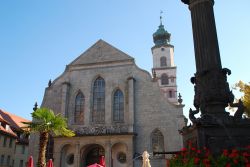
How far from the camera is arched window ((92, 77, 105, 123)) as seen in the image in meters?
28.2

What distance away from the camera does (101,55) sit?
1221 inches

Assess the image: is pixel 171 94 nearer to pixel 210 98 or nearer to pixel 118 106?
pixel 118 106

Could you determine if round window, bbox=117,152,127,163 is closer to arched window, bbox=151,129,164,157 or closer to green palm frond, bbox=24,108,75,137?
arched window, bbox=151,129,164,157

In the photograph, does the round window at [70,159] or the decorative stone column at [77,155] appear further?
the round window at [70,159]

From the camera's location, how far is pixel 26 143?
37.3 m

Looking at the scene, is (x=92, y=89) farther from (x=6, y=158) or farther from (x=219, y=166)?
(x=219, y=166)

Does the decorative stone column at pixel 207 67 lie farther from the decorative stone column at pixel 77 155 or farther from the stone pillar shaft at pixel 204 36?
the decorative stone column at pixel 77 155

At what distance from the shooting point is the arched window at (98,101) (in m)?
28.2

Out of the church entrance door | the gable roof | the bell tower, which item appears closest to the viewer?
the church entrance door

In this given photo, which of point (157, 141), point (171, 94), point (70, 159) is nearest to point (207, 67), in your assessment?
point (157, 141)

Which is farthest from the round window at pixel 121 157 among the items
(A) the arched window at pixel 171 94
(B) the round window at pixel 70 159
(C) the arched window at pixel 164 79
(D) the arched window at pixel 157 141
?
(C) the arched window at pixel 164 79

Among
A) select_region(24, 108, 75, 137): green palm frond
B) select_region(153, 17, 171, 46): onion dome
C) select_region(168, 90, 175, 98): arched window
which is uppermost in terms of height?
select_region(153, 17, 171, 46): onion dome

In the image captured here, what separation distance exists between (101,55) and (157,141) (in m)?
11.4

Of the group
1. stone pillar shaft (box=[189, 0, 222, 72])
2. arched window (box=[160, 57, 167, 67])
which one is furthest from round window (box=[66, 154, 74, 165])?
arched window (box=[160, 57, 167, 67])
